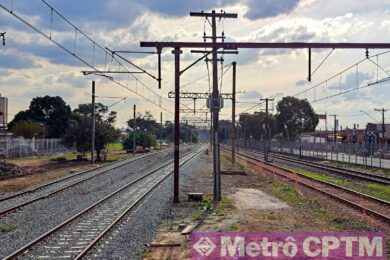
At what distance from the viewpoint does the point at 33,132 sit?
8194cm

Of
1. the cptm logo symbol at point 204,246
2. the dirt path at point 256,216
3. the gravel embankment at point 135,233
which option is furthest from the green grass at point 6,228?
the cptm logo symbol at point 204,246

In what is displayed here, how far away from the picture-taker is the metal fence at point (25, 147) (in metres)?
62.0

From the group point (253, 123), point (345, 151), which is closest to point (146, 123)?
point (253, 123)

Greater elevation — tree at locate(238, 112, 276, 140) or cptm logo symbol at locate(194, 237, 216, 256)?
tree at locate(238, 112, 276, 140)

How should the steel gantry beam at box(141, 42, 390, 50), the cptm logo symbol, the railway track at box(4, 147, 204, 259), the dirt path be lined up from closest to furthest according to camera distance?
the cptm logo symbol
the railway track at box(4, 147, 204, 259)
the dirt path
the steel gantry beam at box(141, 42, 390, 50)

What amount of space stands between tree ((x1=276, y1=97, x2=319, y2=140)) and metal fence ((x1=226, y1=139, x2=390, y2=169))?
3833 millimetres

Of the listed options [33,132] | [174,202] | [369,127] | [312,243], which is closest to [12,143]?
[33,132]

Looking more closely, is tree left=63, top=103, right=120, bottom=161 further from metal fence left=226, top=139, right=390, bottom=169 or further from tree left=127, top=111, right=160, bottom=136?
tree left=127, top=111, right=160, bottom=136

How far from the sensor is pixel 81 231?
51.3 feet

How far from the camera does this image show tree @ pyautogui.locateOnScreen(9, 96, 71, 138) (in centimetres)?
10538

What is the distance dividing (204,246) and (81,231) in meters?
3.98

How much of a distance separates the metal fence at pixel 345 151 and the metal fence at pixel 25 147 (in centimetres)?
2758

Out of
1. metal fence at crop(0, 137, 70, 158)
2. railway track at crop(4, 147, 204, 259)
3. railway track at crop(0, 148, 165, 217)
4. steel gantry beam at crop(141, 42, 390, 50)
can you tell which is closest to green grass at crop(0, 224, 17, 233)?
railway track at crop(4, 147, 204, 259)

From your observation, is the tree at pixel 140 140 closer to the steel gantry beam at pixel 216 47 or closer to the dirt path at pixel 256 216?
the dirt path at pixel 256 216
